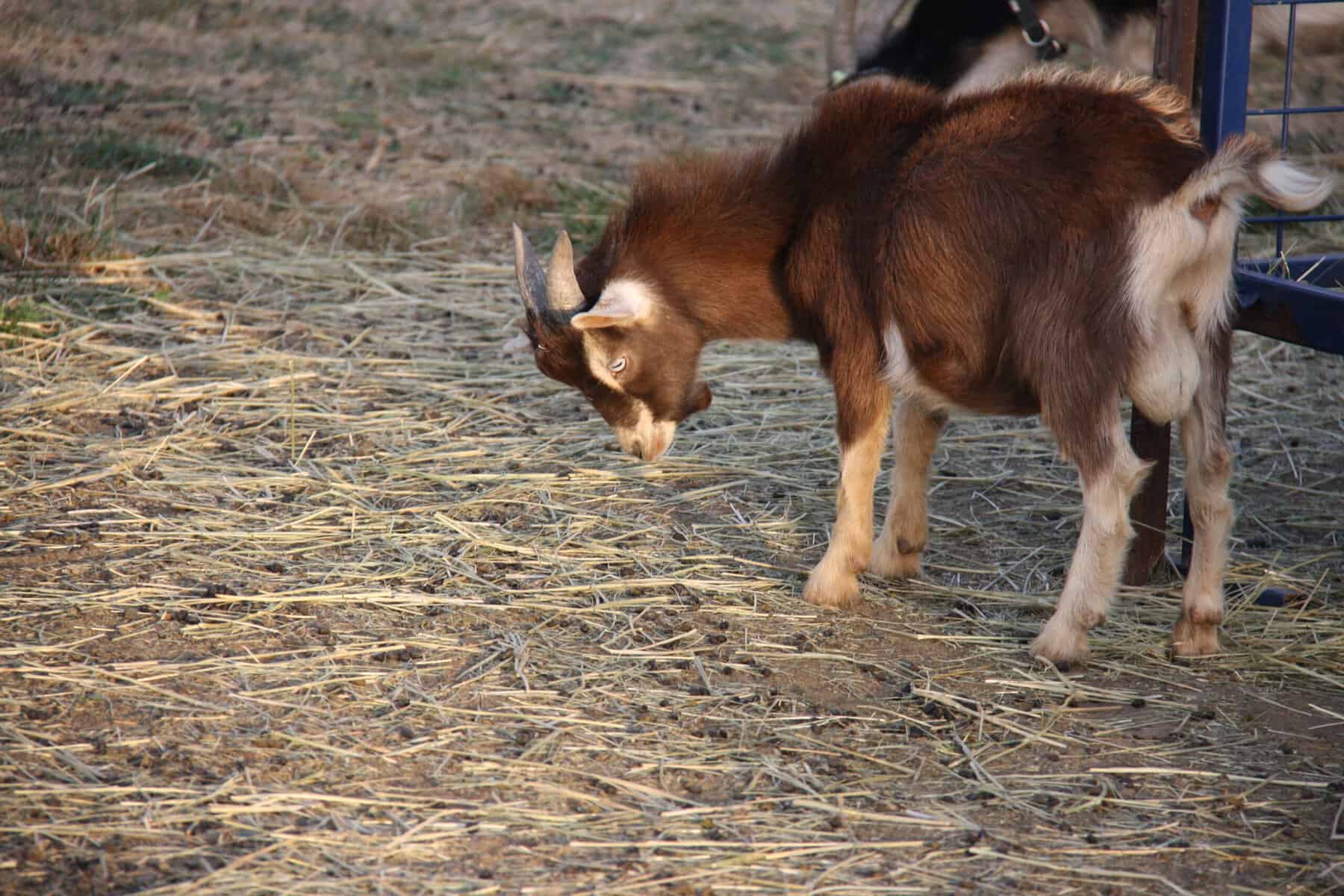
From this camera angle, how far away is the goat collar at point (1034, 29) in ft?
24.3

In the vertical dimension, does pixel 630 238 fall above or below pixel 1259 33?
below

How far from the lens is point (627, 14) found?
12.4 metres

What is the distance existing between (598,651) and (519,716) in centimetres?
46

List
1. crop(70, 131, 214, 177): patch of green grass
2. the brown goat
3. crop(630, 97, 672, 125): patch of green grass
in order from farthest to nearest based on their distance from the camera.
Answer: crop(630, 97, 672, 125): patch of green grass → crop(70, 131, 214, 177): patch of green grass → the brown goat

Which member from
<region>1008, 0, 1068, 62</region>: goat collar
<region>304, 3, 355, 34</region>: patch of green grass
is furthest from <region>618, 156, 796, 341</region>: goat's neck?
<region>304, 3, 355, 34</region>: patch of green grass

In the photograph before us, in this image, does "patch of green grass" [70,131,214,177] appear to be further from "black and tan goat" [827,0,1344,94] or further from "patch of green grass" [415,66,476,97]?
"black and tan goat" [827,0,1344,94]

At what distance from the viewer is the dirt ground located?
9.89 ft

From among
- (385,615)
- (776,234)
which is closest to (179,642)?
(385,615)

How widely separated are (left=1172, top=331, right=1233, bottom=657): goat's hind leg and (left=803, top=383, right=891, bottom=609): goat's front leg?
88cm

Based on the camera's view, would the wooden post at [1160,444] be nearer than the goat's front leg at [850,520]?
No

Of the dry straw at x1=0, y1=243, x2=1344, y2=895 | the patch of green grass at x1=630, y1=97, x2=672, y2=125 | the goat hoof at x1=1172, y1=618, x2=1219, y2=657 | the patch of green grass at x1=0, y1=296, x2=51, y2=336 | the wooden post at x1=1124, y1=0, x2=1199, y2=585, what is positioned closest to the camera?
the dry straw at x1=0, y1=243, x2=1344, y2=895

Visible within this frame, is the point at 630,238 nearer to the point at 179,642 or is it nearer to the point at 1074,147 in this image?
the point at 1074,147

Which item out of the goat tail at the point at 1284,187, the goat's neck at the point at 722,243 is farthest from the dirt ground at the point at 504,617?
the goat tail at the point at 1284,187

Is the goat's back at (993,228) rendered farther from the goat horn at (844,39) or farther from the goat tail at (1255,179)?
the goat horn at (844,39)
